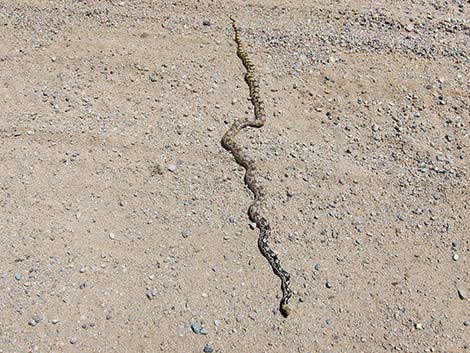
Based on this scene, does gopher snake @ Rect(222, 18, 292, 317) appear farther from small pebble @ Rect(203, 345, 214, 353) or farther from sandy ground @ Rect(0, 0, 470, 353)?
small pebble @ Rect(203, 345, 214, 353)

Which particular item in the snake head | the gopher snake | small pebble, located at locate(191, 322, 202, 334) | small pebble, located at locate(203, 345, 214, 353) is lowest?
small pebble, located at locate(203, 345, 214, 353)

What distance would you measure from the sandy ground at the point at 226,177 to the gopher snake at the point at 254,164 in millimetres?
100

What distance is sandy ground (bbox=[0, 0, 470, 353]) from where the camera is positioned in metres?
6.15

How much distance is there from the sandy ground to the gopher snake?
100mm

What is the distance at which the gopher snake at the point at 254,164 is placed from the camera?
6.43m

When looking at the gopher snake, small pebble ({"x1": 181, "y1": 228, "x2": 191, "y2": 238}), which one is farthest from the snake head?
small pebble ({"x1": 181, "y1": 228, "x2": 191, "y2": 238})

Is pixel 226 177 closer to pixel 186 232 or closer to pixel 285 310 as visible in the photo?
pixel 186 232

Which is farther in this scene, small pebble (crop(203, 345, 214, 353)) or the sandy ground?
the sandy ground

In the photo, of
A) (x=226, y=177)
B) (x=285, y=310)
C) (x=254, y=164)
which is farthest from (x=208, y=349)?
(x=254, y=164)

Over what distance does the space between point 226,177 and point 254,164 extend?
0.38 meters

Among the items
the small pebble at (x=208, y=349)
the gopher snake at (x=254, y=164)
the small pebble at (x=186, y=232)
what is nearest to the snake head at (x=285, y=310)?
the gopher snake at (x=254, y=164)

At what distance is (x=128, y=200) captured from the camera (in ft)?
23.0

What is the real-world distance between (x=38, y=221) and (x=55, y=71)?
2.42 meters

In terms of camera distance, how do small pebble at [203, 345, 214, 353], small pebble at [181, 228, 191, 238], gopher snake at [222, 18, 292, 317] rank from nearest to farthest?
small pebble at [203, 345, 214, 353]
gopher snake at [222, 18, 292, 317]
small pebble at [181, 228, 191, 238]
